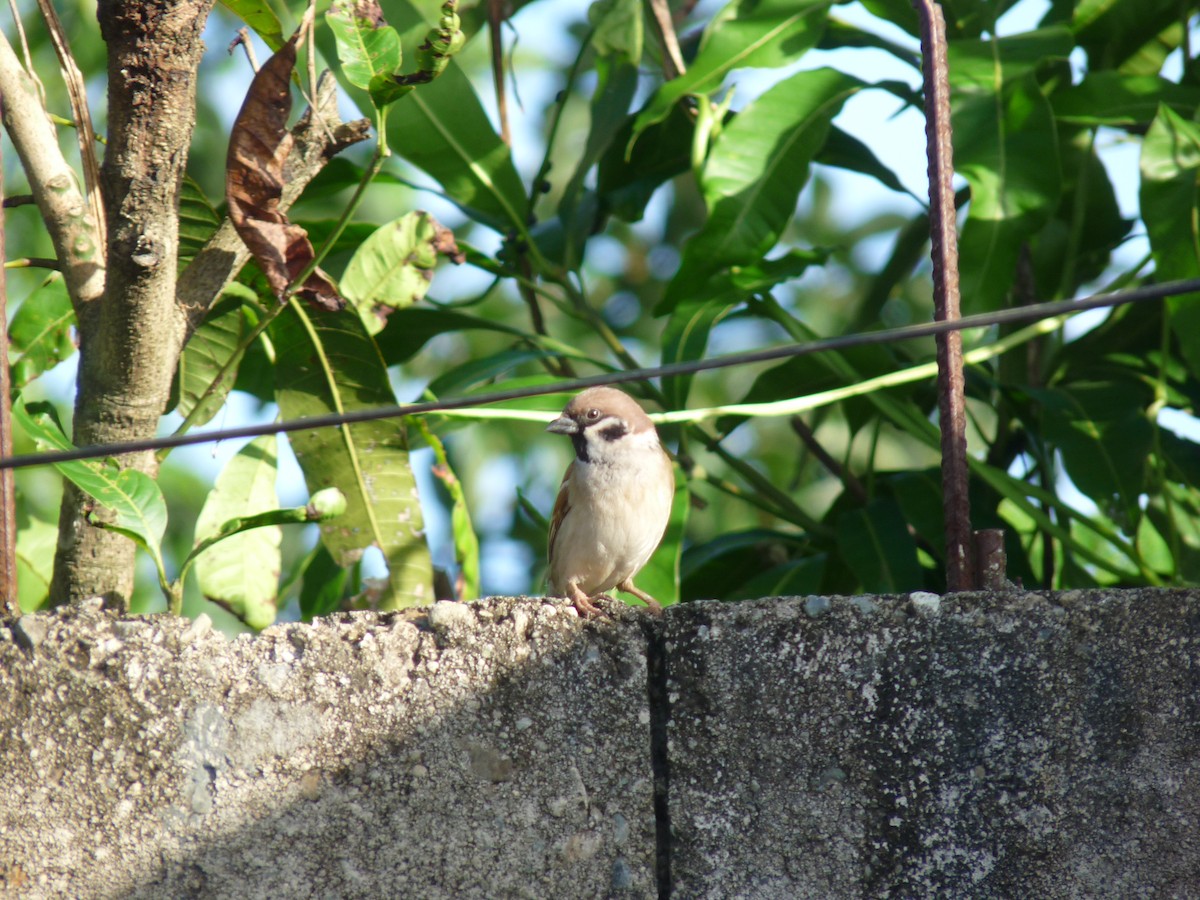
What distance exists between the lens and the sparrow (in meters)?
3.35

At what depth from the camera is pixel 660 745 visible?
1.97 metres

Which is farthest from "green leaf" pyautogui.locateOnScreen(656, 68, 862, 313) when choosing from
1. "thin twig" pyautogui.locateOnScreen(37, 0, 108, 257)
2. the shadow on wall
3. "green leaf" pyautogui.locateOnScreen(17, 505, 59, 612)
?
"green leaf" pyautogui.locateOnScreen(17, 505, 59, 612)

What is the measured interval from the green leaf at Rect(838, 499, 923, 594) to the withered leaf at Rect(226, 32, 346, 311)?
2026 mm

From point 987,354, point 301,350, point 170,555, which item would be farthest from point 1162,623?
point 170,555

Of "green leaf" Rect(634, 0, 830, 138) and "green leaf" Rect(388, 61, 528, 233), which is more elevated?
"green leaf" Rect(634, 0, 830, 138)

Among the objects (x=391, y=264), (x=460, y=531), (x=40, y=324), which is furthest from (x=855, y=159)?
(x=40, y=324)

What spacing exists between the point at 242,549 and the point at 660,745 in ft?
4.80

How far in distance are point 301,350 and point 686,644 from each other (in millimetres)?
1624

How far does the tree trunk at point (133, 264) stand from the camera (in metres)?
2.31

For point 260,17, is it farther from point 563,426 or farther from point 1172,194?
point 1172,194

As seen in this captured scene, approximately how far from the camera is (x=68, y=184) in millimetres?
Result: 2447

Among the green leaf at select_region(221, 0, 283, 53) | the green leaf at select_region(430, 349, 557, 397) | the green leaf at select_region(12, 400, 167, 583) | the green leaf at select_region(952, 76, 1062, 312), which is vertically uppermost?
the green leaf at select_region(221, 0, 283, 53)

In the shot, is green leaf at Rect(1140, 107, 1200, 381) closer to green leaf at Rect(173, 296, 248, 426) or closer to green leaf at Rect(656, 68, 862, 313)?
green leaf at Rect(656, 68, 862, 313)

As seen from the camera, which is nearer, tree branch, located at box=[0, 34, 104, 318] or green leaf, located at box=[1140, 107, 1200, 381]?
Answer: tree branch, located at box=[0, 34, 104, 318]
